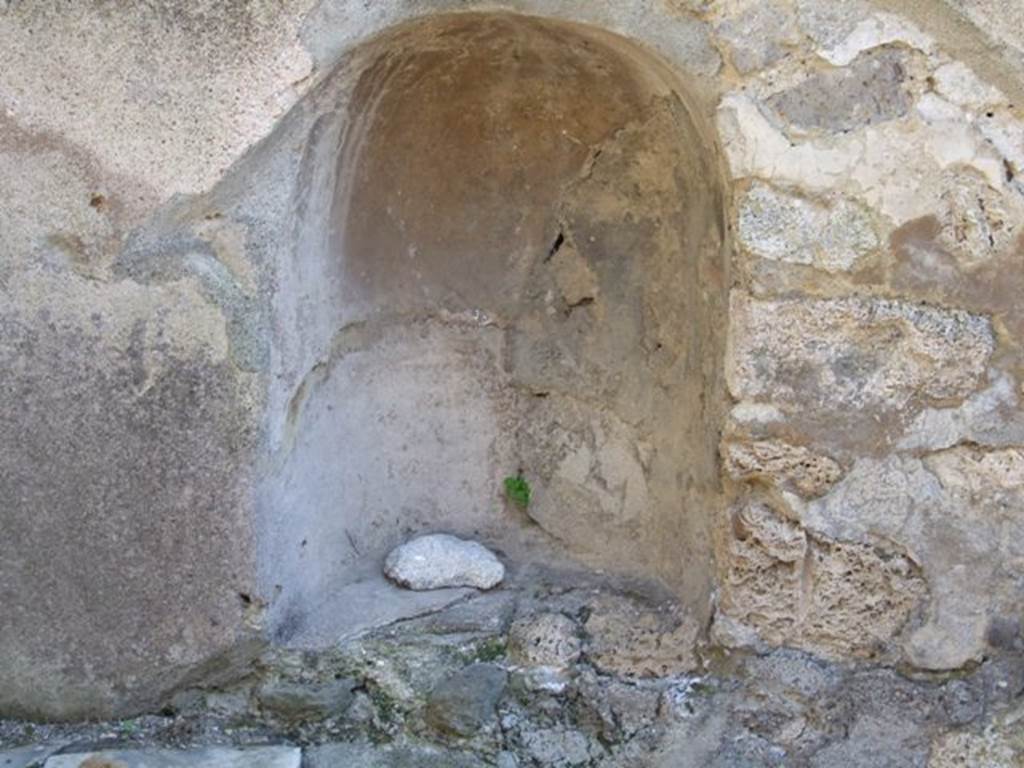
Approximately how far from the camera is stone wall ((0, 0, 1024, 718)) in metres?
2.13

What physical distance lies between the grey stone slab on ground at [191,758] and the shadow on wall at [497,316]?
7.5 inches

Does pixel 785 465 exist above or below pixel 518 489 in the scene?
above

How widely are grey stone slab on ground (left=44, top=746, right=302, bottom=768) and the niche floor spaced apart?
0.09 ft

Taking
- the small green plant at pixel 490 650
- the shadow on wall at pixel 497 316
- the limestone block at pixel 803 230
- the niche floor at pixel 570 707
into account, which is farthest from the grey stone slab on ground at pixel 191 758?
the limestone block at pixel 803 230

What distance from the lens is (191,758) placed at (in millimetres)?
2268

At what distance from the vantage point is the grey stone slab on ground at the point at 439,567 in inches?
103

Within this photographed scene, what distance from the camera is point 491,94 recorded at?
257 cm

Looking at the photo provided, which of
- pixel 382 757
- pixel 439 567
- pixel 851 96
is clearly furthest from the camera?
pixel 439 567

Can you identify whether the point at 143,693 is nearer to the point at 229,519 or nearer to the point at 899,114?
the point at 229,519

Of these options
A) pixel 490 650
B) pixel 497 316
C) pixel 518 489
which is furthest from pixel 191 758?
pixel 497 316

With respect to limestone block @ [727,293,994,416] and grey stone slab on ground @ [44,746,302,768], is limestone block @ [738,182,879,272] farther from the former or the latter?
grey stone slab on ground @ [44,746,302,768]

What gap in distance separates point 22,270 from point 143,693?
2.27ft

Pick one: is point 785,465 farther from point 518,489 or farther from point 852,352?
point 518,489

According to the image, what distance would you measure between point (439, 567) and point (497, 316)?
487 millimetres
